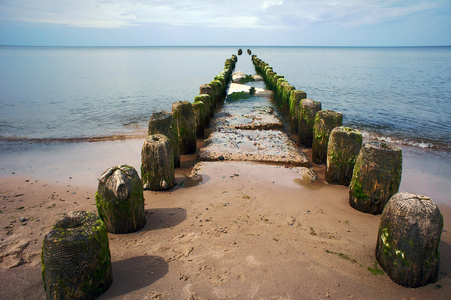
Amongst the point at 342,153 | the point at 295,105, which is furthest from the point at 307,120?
the point at 342,153

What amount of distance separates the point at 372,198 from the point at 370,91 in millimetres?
20137

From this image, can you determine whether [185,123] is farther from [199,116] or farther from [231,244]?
[231,244]

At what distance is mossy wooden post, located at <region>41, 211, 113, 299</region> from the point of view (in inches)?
95.1

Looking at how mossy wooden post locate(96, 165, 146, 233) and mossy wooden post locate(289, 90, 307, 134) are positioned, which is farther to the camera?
mossy wooden post locate(289, 90, 307, 134)

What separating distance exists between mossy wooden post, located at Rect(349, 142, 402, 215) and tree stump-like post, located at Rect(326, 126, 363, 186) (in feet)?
2.76

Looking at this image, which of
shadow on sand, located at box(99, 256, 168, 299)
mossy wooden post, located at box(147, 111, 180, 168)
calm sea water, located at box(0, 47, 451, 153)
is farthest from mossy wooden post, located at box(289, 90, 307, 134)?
shadow on sand, located at box(99, 256, 168, 299)

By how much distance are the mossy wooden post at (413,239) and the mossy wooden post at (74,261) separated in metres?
2.64

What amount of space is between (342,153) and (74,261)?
4.30 m

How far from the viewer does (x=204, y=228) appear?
3859 mm

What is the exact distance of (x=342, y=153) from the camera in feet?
17.1

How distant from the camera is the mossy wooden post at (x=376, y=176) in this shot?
4.04 m

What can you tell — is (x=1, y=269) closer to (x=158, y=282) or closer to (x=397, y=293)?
(x=158, y=282)

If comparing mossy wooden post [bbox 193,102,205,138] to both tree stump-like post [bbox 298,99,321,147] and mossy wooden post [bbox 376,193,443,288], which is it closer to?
tree stump-like post [bbox 298,99,321,147]

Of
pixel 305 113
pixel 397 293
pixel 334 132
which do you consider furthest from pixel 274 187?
pixel 305 113
